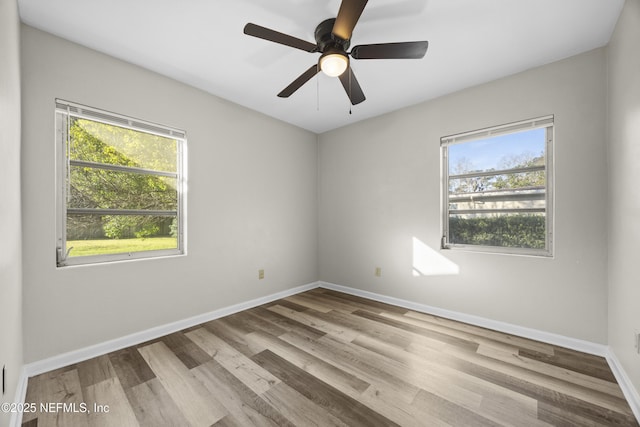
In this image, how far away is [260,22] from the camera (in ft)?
6.45

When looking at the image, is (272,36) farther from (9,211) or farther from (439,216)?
(439,216)

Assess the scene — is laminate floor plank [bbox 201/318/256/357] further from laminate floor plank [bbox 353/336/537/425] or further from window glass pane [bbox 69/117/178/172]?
window glass pane [bbox 69/117/178/172]

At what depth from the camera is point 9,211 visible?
1.44 metres

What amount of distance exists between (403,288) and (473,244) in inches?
38.9

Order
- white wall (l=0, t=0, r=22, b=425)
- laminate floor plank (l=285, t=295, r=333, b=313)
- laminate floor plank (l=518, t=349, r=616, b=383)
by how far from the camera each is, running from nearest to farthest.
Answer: white wall (l=0, t=0, r=22, b=425)
laminate floor plank (l=518, t=349, r=616, b=383)
laminate floor plank (l=285, t=295, r=333, b=313)

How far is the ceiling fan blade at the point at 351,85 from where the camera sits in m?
2.06

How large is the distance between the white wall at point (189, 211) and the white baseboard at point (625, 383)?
3261 millimetres

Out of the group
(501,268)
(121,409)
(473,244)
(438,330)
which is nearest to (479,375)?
(438,330)

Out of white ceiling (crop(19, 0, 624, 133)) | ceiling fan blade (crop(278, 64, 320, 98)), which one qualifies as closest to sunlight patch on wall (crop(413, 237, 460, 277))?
white ceiling (crop(19, 0, 624, 133))

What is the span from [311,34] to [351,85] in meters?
0.49

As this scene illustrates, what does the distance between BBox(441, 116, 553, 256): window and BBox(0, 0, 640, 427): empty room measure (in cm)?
2

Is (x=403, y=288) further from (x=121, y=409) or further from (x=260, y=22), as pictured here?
(x=260, y=22)

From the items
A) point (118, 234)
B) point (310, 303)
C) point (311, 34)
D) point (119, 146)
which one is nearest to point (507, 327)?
point (310, 303)

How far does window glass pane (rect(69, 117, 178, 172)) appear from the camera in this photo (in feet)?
7.27
